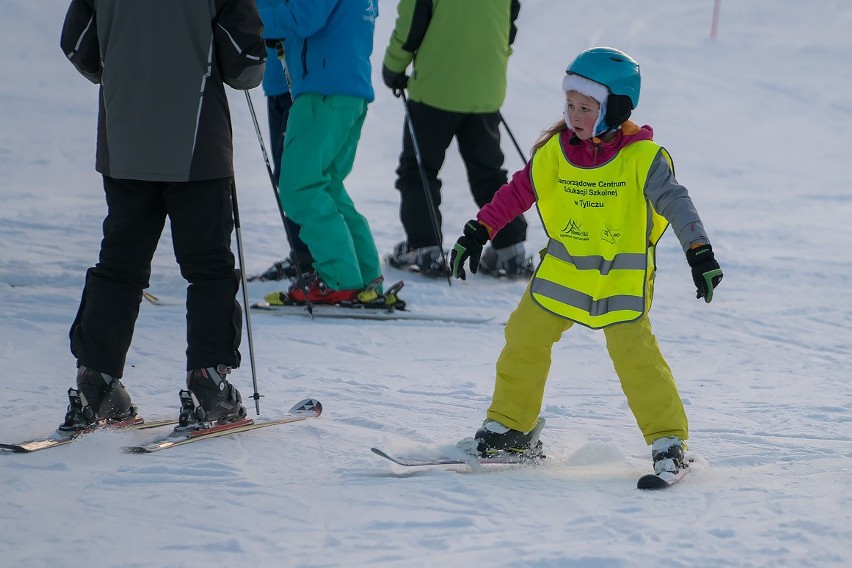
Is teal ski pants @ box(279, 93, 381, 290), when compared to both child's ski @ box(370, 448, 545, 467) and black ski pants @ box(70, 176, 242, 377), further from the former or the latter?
child's ski @ box(370, 448, 545, 467)

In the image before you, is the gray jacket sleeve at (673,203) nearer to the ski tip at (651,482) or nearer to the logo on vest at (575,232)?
the logo on vest at (575,232)

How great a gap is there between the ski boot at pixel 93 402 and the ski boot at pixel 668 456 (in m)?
1.72

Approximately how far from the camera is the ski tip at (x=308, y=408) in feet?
13.5

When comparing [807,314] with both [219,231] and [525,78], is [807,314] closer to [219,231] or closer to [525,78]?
[219,231]

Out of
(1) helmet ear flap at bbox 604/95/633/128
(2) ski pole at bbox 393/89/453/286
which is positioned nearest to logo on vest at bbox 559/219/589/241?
(1) helmet ear flap at bbox 604/95/633/128

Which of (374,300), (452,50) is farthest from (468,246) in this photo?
(452,50)

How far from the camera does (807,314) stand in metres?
6.52

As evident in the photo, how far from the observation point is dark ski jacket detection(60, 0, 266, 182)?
354 centimetres

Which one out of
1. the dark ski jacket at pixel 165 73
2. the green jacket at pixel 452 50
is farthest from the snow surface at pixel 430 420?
the green jacket at pixel 452 50

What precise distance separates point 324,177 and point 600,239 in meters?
2.57

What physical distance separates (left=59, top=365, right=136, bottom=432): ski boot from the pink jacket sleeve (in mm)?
1316

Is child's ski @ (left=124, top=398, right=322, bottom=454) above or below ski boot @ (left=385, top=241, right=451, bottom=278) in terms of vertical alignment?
below

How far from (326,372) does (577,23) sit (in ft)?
50.9

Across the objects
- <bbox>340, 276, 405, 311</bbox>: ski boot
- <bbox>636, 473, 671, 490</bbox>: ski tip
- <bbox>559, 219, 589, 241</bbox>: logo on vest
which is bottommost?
<bbox>636, 473, 671, 490</bbox>: ski tip
